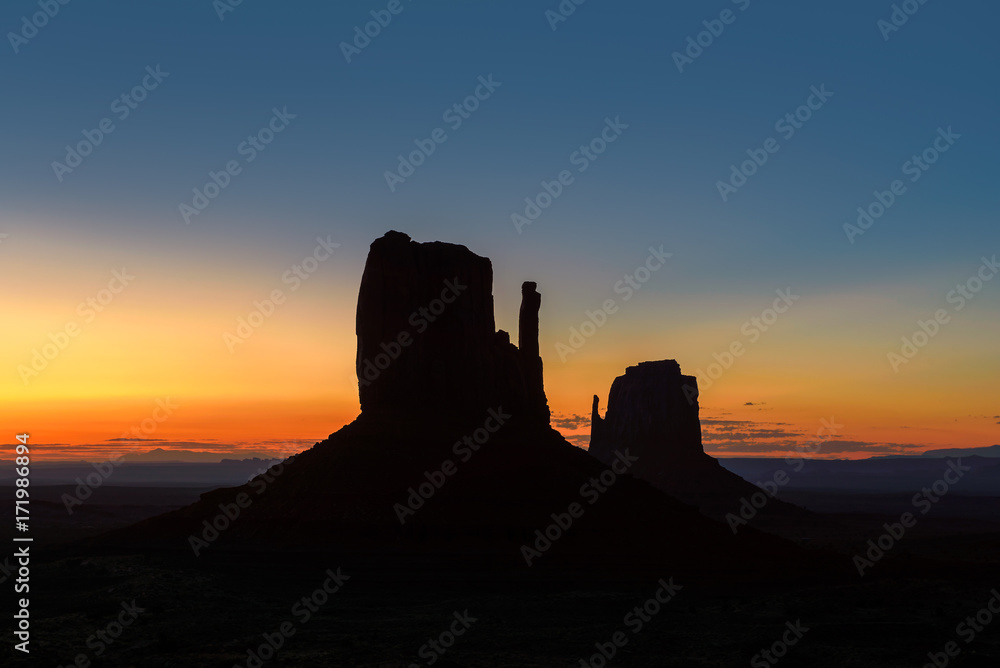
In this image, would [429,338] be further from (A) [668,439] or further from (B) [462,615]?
(A) [668,439]

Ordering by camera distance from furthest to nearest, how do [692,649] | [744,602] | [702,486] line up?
[702,486] < [744,602] < [692,649]

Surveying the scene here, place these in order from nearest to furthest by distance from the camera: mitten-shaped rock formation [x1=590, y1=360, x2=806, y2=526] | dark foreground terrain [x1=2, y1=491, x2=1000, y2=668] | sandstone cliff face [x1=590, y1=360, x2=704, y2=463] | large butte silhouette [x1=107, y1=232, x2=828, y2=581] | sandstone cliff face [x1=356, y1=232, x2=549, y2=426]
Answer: dark foreground terrain [x1=2, y1=491, x2=1000, y2=668] → large butte silhouette [x1=107, y1=232, x2=828, y2=581] → sandstone cliff face [x1=356, y1=232, x2=549, y2=426] → mitten-shaped rock formation [x1=590, y1=360, x2=806, y2=526] → sandstone cliff face [x1=590, y1=360, x2=704, y2=463]

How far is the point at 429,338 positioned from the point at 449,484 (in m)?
14.9

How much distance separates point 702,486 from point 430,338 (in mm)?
75257

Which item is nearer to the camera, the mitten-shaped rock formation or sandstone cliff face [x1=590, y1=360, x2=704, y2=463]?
the mitten-shaped rock formation

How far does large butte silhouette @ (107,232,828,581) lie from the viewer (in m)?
53.9

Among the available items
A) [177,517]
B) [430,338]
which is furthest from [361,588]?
[430,338]

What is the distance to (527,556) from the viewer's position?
52.8m

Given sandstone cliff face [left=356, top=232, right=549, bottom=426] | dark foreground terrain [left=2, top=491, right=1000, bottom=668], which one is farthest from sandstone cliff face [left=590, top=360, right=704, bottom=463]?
dark foreground terrain [left=2, top=491, right=1000, bottom=668]

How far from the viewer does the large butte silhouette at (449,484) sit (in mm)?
53938

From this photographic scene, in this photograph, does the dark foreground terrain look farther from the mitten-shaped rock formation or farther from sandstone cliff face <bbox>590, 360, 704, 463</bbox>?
sandstone cliff face <bbox>590, 360, 704, 463</bbox>

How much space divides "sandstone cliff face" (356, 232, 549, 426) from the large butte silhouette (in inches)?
4.3

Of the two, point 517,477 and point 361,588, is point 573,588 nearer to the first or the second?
point 361,588

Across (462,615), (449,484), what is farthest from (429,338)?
(462,615)
